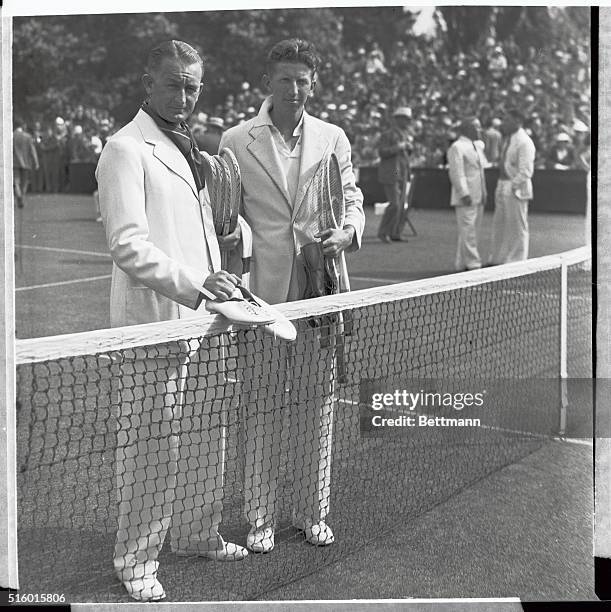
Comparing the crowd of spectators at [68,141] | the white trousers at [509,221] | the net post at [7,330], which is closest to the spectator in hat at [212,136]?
the crowd of spectators at [68,141]

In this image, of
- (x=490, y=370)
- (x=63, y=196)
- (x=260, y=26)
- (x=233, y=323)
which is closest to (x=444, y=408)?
(x=233, y=323)

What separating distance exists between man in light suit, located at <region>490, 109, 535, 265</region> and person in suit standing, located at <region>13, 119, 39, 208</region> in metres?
5.30

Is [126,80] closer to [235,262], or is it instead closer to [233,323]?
[235,262]

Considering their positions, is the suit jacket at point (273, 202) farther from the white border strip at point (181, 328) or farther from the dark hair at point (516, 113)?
the dark hair at point (516, 113)

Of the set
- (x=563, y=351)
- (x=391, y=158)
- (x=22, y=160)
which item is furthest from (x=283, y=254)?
(x=391, y=158)

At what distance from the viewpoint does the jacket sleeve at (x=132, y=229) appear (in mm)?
2861

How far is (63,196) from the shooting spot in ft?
15.7

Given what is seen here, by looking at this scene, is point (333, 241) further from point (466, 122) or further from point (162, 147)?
point (466, 122)

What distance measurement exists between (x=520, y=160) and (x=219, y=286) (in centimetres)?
597

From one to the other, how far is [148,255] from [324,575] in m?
1.17

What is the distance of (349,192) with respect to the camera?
3.49 metres

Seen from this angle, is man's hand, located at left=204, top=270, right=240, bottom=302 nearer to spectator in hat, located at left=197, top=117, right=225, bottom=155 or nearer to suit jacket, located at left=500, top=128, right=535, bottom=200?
spectator in hat, located at left=197, top=117, right=225, bottom=155

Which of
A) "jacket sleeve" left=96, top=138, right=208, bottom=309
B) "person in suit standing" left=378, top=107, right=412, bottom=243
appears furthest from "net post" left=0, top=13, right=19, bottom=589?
"person in suit standing" left=378, top=107, right=412, bottom=243

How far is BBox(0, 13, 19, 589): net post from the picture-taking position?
2756mm
